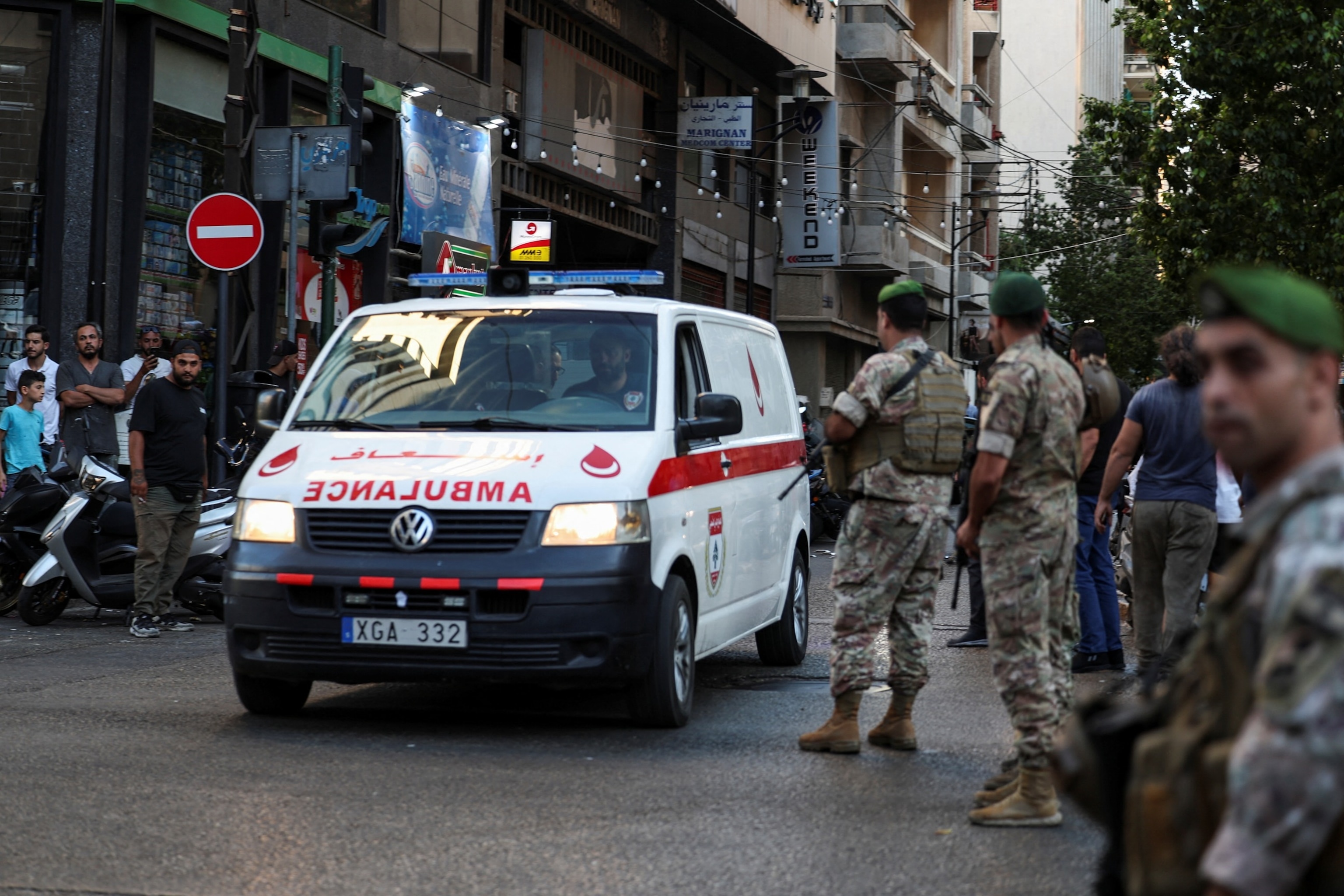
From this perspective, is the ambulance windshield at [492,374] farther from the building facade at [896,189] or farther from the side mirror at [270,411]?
the building facade at [896,189]

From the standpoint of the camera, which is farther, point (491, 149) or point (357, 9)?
point (491, 149)

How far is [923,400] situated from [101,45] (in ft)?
38.1

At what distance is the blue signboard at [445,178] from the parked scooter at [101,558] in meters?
10.5

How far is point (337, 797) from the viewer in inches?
243

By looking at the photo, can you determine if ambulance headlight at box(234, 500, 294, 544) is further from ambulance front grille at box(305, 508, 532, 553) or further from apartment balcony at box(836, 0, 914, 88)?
apartment balcony at box(836, 0, 914, 88)

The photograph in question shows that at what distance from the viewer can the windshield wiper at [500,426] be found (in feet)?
25.7

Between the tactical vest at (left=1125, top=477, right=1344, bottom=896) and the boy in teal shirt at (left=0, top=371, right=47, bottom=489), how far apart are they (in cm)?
1256

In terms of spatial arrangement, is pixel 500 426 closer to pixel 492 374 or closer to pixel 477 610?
pixel 492 374

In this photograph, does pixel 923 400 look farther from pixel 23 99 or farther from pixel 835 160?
pixel 835 160

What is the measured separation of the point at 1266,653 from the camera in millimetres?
2160

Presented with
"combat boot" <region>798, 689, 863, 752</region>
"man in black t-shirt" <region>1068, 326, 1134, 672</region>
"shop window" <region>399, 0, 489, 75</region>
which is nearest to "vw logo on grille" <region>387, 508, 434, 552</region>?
"combat boot" <region>798, 689, 863, 752</region>

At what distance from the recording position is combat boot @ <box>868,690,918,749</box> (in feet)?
24.1

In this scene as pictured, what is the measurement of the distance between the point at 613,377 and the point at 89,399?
7.76 m

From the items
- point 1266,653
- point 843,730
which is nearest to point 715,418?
point 843,730
